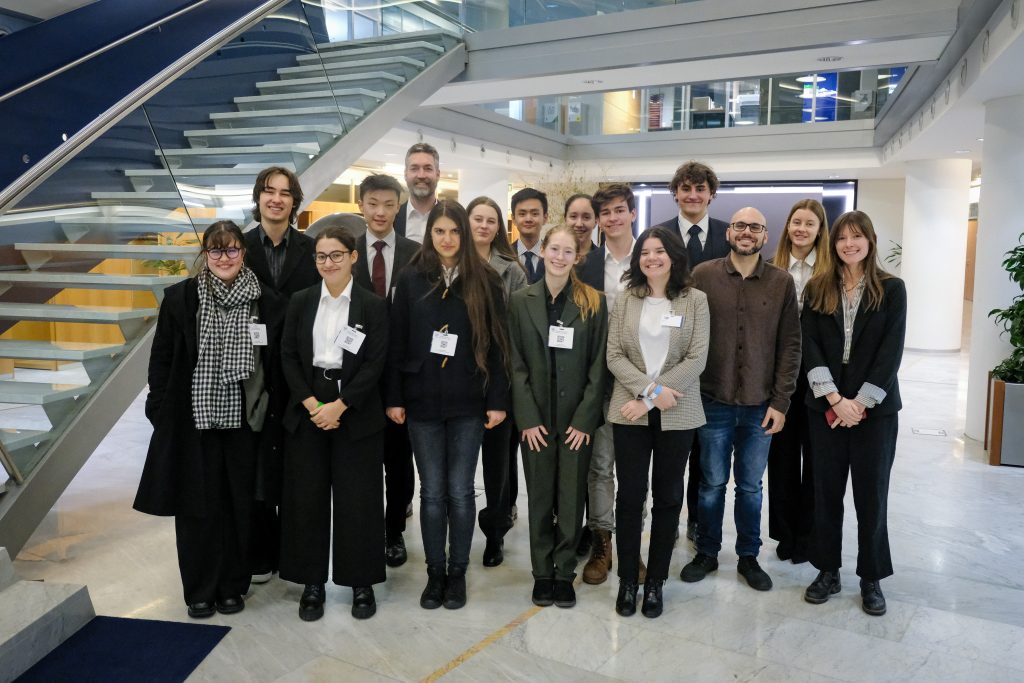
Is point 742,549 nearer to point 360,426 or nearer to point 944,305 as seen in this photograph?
point 360,426

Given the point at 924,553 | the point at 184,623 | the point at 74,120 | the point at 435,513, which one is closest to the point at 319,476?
the point at 435,513

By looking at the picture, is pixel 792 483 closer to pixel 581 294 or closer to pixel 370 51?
pixel 581 294

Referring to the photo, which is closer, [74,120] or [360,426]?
[360,426]

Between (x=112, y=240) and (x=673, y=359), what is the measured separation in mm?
2995

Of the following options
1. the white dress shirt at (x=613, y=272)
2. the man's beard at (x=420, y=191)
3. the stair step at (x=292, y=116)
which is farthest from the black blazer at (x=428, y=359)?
the stair step at (x=292, y=116)

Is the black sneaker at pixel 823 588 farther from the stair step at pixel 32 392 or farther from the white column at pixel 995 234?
the white column at pixel 995 234

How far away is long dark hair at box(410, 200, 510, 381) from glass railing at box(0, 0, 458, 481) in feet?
5.80

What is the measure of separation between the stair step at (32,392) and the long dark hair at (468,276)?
1828 millimetres

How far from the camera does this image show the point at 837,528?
3.46m

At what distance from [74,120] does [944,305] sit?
11.5 m

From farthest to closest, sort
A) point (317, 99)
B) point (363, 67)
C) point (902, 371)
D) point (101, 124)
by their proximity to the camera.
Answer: point (902, 371)
point (363, 67)
point (317, 99)
point (101, 124)

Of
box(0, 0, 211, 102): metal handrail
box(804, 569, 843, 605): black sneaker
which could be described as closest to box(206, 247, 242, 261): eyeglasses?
box(0, 0, 211, 102): metal handrail

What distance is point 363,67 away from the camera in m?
6.83

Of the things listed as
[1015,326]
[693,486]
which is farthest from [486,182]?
[693,486]
